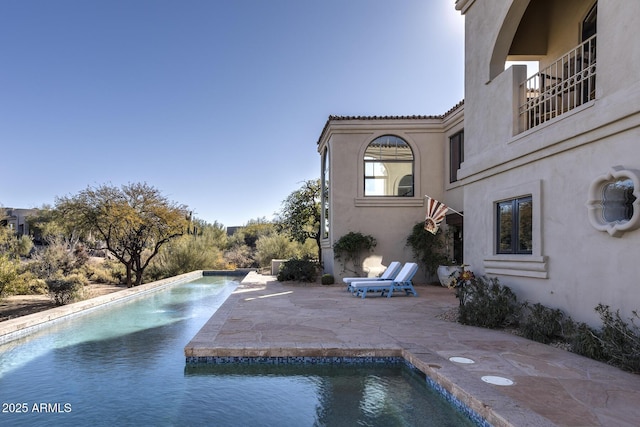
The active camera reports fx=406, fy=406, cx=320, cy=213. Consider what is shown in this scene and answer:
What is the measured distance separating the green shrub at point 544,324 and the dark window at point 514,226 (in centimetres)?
111

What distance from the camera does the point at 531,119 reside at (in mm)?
7555

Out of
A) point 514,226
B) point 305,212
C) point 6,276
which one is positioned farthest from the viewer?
point 305,212

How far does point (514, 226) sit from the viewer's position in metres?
7.50

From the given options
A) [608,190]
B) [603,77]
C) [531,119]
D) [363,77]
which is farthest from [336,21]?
[608,190]

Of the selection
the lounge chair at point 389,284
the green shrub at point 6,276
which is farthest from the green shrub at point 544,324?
the green shrub at point 6,276

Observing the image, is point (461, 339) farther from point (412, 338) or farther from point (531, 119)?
point (531, 119)

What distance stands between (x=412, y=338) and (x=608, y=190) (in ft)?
11.5

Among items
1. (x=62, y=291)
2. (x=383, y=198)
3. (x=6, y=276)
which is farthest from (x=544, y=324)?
(x=6, y=276)

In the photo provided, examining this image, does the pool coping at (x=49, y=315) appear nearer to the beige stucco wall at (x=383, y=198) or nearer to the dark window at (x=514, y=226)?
the beige stucco wall at (x=383, y=198)

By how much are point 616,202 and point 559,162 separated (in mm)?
1164

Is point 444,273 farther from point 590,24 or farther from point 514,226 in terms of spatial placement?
point 590,24

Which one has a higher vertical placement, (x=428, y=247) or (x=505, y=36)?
(x=505, y=36)

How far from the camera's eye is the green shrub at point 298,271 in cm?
1607

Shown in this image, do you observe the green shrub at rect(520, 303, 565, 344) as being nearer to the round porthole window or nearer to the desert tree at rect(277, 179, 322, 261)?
the round porthole window
